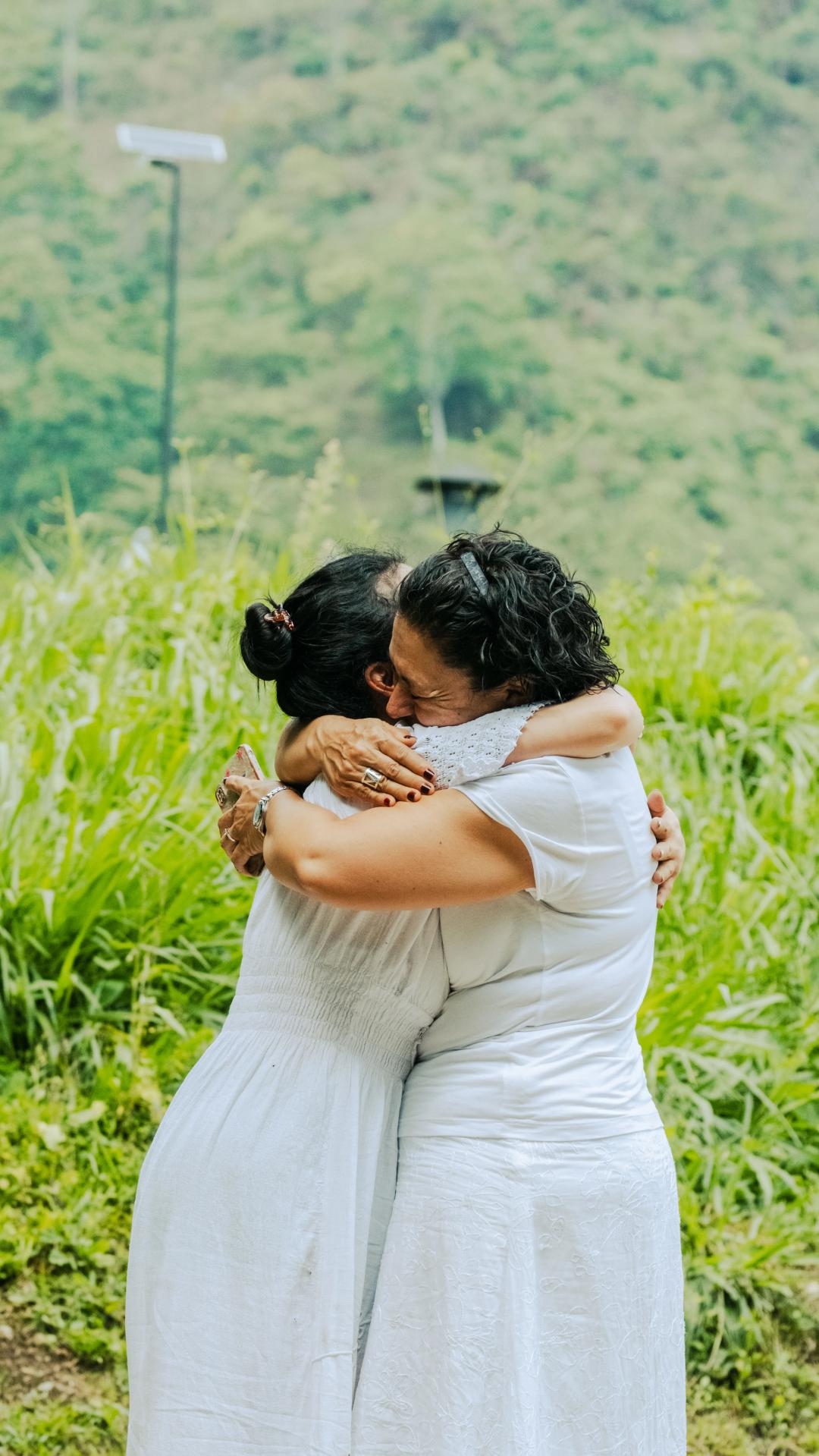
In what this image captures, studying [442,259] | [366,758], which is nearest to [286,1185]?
[366,758]

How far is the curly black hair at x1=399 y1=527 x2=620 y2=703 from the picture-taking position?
1.66 m

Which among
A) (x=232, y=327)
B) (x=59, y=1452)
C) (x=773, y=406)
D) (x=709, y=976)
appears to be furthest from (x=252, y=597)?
(x=773, y=406)

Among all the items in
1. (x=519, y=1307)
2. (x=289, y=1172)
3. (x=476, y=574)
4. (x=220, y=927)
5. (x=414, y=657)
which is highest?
(x=476, y=574)

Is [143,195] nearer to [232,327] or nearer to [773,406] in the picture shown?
[232,327]

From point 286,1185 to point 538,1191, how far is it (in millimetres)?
288

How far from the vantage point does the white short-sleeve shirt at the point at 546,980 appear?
1.66 metres

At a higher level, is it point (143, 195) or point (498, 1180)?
point (498, 1180)

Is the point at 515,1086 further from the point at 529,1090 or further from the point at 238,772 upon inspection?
the point at 238,772

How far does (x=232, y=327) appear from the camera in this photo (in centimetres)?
1819

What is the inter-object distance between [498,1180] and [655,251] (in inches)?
786

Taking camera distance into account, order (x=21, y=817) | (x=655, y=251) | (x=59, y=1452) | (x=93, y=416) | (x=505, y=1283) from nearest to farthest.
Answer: (x=505, y=1283)
(x=59, y=1452)
(x=21, y=817)
(x=93, y=416)
(x=655, y=251)

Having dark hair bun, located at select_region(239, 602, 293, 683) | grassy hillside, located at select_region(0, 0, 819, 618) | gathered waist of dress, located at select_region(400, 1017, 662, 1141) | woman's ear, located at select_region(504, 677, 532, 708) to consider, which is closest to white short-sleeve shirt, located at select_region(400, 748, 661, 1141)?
gathered waist of dress, located at select_region(400, 1017, 662, 1141)

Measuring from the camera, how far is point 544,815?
5.41 ft

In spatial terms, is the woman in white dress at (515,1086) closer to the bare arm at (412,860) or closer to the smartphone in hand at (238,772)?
the bare arm at (412,860)
